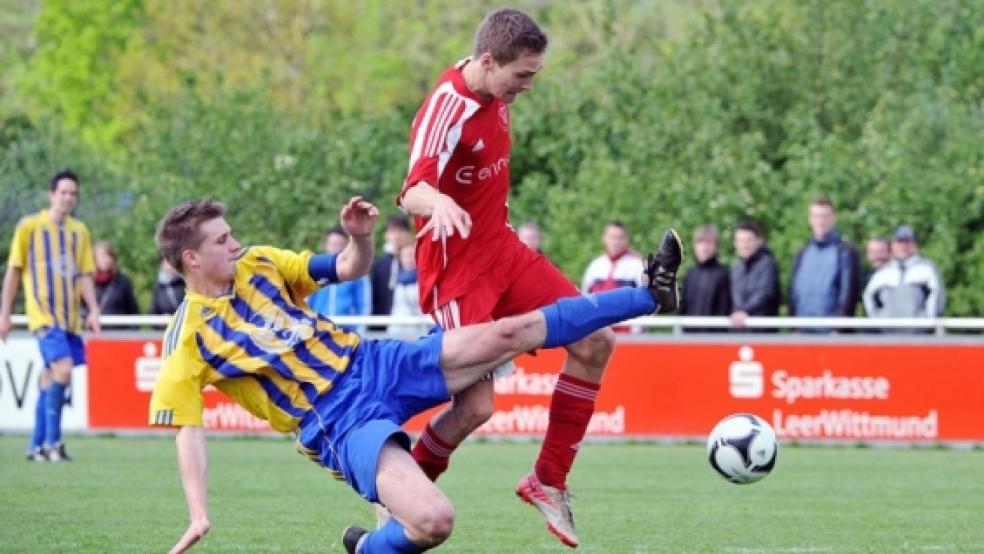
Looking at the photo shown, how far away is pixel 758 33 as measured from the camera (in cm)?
2586

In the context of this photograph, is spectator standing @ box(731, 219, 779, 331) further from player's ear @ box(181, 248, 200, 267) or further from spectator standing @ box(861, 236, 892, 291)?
player's ear @ box(181, 248, 200, 267)

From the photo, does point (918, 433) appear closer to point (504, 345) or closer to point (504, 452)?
point (504, 452)

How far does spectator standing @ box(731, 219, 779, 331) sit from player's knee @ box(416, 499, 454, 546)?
9.93 m

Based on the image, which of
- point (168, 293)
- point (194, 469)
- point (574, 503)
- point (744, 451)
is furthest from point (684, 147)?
point (194, 469)

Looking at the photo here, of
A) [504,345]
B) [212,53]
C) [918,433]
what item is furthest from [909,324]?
[212,53]

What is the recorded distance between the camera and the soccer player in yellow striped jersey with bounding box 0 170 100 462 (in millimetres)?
14133

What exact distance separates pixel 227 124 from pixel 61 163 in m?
2.30

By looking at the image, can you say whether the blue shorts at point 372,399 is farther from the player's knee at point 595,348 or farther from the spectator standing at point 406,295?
the spectator standing at point 406,295

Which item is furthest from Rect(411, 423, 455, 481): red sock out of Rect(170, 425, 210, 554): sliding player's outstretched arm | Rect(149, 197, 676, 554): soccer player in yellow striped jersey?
Rect(170, 425, 210, 554): sliding player's outstretched arm

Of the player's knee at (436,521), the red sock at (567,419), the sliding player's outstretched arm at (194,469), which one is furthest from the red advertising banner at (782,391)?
the player's knee at (436,521)

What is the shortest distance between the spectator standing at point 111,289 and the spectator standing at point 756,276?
Answer: 6.27 m

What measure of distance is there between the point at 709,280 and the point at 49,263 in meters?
5.93

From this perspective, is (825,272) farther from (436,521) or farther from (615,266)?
(436,521)

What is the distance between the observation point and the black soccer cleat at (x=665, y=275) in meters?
7.18
